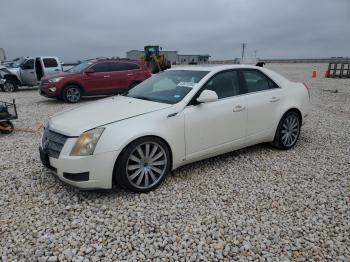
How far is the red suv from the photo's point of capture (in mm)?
10753

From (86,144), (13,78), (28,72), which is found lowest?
(86,144)

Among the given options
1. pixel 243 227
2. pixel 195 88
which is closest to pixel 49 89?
pixel 195 88

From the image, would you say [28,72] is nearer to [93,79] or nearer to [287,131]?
[93,79]

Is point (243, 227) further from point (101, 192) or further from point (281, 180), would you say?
point (101, 192)

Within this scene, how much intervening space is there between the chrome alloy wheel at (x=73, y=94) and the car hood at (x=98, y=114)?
7.20m

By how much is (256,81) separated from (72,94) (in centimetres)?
809

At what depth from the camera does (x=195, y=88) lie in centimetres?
399

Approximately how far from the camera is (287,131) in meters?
5.07

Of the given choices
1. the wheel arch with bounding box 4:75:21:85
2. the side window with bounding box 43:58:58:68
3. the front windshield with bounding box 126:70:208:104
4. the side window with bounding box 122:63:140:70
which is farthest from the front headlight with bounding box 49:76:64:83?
the front windshield with bounding box 126:70:208:104

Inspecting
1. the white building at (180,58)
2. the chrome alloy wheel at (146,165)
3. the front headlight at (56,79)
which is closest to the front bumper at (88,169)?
the chrome alloy wheel at (146,165)

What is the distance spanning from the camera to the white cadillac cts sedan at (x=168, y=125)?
3.26 meters

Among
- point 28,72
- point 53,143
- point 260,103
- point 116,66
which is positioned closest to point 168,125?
point 53,143

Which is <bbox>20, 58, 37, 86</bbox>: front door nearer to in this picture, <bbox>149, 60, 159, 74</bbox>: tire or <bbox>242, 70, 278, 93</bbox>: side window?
<bbox>149, 60, 159, 74</bbox>: tire

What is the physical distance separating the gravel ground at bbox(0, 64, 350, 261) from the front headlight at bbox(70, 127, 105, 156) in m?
0.64
